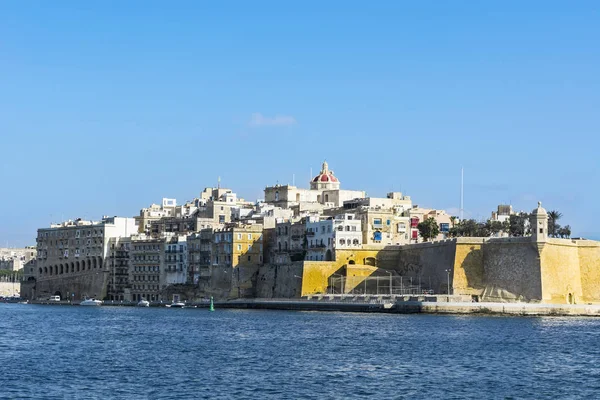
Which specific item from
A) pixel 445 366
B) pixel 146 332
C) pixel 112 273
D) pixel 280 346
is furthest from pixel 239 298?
pixel 445 366

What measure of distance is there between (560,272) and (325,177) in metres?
46.5

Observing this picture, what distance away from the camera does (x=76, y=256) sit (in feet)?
349

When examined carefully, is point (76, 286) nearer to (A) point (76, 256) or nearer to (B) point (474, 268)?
(A) point (76, 256)

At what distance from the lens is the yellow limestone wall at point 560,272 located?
6969 cm

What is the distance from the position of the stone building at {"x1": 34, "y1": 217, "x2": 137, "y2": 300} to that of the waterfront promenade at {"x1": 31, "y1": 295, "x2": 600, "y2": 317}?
85.1 feet

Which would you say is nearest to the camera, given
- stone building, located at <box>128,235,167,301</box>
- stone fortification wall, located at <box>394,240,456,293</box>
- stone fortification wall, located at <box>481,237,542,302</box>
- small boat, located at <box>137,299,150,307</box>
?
stone fortification wall, located at <box>481,237,542,302</box>

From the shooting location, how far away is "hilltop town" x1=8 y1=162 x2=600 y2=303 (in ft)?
236

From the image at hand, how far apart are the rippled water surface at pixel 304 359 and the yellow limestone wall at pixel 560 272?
5.71 metres

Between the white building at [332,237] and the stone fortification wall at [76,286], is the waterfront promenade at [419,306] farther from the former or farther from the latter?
the stone fortification wall at [76,286]

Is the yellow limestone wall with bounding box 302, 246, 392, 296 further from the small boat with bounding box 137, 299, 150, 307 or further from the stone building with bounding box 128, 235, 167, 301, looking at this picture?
the stone building with bounding box 128, 235, 167, 301

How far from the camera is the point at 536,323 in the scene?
61.6 metres

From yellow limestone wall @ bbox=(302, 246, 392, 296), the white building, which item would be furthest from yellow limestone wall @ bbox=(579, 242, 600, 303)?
the white building

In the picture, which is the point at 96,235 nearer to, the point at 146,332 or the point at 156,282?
the point at 156,282

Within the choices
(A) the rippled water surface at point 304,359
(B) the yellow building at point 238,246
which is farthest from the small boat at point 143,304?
(A) the rippled water surface at point 304,359
